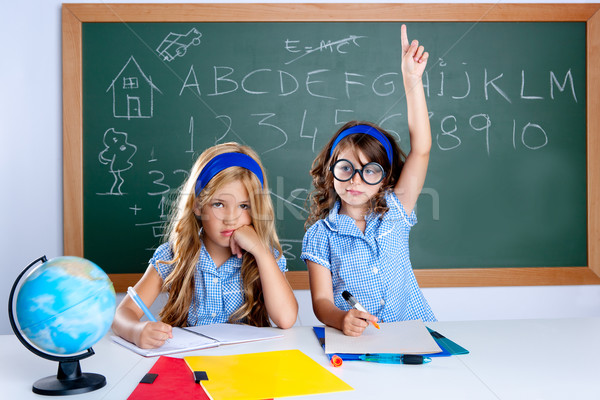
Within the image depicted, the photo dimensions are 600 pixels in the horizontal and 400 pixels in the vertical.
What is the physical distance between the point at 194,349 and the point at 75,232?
1647mm

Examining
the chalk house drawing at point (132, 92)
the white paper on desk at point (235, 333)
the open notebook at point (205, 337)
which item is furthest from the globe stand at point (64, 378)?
the chalk house drawing at point (132, 92)

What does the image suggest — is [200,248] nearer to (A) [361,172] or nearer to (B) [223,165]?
(B) [223,165]

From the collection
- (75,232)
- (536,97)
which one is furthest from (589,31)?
(75,232)

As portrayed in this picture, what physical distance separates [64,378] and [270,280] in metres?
0.68

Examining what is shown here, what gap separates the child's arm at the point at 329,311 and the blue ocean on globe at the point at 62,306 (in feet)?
1.92

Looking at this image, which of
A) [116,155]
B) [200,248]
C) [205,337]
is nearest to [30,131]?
[116,155]

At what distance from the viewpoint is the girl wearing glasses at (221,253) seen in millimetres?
1579

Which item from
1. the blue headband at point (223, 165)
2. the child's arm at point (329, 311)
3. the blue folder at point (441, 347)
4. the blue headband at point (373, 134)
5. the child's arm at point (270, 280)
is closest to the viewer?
the blue folder at point (441, 347)

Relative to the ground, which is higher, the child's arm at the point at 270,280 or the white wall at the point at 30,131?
the white wall at the point at 30,131

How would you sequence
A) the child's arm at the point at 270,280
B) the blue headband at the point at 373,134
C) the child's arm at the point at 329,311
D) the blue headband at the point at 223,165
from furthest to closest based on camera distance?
the blue headband at the point at 373,134, the blue headband at the point at 223,165, the child's arm at the point at 270,280, the child's arm at the point at 329,311

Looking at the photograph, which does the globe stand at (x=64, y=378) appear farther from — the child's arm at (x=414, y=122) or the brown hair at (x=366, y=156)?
the child's arm at (x=414, y=122)

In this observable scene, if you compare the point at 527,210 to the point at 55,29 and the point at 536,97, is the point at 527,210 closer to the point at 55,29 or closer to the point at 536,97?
the point at 536,97

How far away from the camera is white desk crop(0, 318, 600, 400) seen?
90 cm

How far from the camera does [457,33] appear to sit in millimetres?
2627
